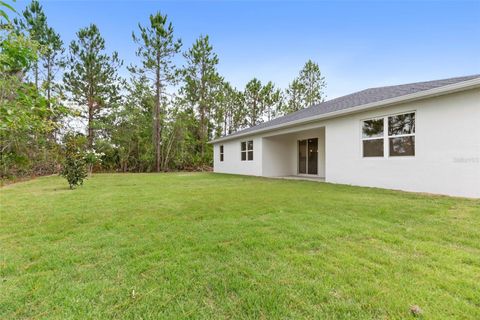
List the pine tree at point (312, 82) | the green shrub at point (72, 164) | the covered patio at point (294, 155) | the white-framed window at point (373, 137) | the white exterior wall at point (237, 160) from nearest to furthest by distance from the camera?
1. the white-framed window at point (373, 137)
2. the green shrub at point (72, 164)
3. the covered patio at point (294, 155)
4. the white exterior wall at point (237, 160)
5. the pine tree at point (312, 82)

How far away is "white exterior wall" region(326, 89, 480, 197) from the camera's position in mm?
5480

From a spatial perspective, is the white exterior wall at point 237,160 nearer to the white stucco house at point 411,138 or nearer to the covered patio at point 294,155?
the covered patio at point 294,155

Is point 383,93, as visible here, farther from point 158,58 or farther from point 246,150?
point 158,58

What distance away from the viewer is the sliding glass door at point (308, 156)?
12.0m

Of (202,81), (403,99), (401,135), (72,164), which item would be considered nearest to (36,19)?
(202,81)

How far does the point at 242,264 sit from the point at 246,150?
11.9m

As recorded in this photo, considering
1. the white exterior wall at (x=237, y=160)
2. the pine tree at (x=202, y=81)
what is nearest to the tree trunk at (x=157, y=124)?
the pine tree at (x=202, y=81)

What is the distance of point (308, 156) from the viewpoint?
40.8ft

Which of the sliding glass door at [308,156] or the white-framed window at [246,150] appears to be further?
the white-framed window at [246,150]

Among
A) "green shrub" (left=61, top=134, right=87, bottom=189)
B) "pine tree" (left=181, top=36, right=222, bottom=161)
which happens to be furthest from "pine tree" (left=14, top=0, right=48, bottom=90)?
"green shrub" (left=61, top=134, right=87, bottom=189)

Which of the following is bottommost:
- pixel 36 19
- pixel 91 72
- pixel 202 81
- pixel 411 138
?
pixel 411 138

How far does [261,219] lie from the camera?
3.96 m

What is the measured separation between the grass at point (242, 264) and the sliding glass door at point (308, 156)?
7674 mm

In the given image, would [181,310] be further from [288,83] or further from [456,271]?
[288,83]
